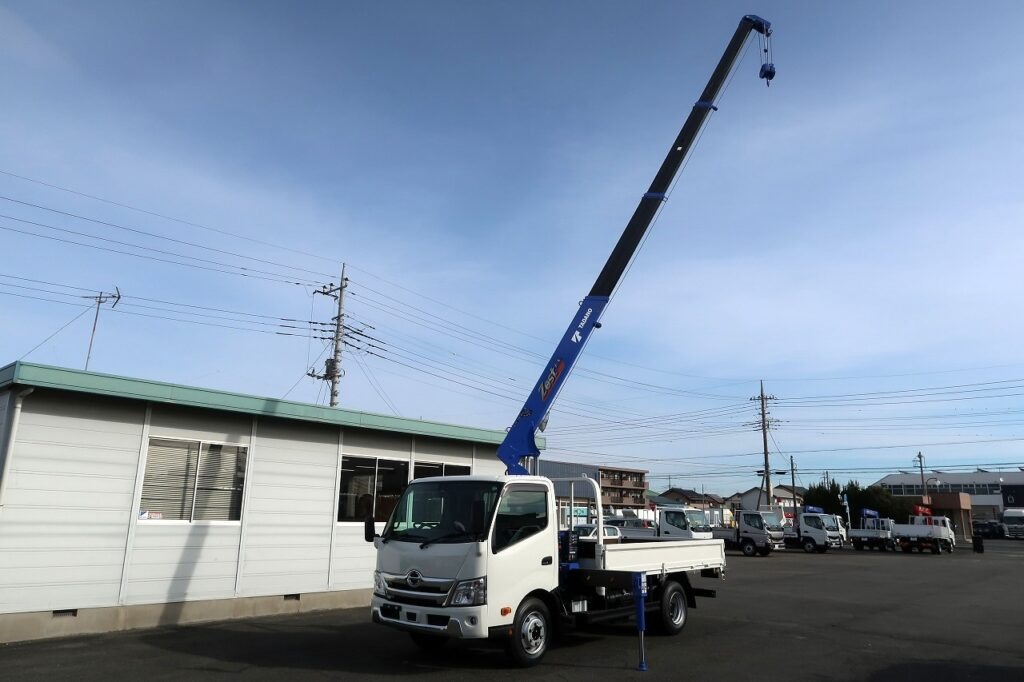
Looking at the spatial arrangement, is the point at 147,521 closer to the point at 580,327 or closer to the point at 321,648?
the point at 321,648

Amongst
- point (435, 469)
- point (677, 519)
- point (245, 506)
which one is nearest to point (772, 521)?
point (677, 519)

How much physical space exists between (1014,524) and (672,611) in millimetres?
71656

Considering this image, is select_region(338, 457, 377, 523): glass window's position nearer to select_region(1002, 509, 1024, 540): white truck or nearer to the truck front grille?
the truck front grille

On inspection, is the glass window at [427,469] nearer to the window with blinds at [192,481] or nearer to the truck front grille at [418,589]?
the window with blinds at [192,481]

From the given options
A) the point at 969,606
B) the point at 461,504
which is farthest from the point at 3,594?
the point at 969,606

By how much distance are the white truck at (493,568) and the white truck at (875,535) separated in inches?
1513

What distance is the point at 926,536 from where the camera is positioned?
38500 mm

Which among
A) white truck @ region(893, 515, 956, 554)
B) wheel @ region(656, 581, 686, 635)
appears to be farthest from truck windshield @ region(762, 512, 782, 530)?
wheel @ region(656, 581, 686, 635)

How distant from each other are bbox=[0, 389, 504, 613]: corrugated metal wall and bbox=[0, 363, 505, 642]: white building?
0.02 metres

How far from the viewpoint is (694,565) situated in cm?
1091

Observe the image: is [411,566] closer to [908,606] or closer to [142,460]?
[142,460]

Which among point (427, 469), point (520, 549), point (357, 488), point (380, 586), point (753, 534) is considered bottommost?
point (753, 534)

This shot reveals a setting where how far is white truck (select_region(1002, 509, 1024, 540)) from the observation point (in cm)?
6288

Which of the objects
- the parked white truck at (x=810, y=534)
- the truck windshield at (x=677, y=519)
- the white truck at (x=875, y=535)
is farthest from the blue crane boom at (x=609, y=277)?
the white truck at (x=875, y=535)
